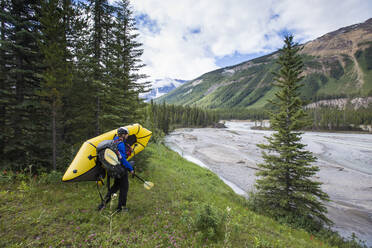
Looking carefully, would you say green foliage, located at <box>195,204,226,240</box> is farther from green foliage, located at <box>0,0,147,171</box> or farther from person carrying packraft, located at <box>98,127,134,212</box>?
green foliage, located at <box>0,0,147,171</box>

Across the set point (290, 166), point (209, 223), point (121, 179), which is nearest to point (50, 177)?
point (121, 179)

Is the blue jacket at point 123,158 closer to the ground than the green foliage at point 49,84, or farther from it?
closer to the ground

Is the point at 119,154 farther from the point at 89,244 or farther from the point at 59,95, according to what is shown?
the point at 59,95

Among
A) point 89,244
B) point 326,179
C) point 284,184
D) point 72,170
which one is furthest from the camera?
point 326,179

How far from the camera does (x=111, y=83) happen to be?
33.4 ft

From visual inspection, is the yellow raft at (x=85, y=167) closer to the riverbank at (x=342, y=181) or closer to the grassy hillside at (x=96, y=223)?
the grassy hillside at (x=96, y=223)

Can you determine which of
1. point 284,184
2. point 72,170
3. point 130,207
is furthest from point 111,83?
point 284,184

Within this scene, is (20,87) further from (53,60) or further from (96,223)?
(96,223)

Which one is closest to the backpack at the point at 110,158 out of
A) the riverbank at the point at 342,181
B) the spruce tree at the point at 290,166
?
the spruce tree at the point at 290,166

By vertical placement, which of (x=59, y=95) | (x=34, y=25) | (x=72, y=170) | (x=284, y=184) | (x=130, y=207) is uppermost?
(x=34, y=25)

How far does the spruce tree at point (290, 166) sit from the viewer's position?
9.63 meters

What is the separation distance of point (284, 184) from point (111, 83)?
1319 cm

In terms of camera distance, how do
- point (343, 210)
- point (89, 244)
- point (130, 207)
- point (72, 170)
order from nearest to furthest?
point (89, 244) → point (72, 170) → point (130, 207) → point (343, 210)

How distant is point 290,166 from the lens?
9.77 meters
